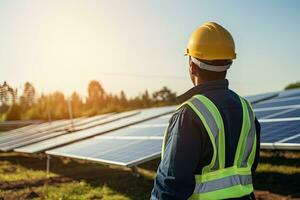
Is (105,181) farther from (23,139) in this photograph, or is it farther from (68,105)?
(68,105)

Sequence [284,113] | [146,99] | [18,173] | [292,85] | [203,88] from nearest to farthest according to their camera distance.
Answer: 1. [203,88]
2. [284,113]
3. [18,173]
4. [292,85]
5. [146,99]

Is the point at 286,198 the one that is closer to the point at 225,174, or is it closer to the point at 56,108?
the point at 225,174

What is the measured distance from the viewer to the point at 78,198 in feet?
35.1

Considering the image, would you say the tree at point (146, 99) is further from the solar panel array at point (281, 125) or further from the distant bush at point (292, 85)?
the solar panel array at point (281, 125)

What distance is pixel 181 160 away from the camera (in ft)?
9.61

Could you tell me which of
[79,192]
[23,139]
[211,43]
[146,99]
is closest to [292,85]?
[146,99]

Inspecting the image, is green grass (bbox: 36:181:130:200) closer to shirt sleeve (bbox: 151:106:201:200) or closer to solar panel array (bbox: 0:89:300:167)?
solar panel array (bbox: 0:89:300:167)

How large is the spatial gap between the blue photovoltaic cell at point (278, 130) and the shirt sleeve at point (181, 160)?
7004 mm

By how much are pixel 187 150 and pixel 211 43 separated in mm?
863

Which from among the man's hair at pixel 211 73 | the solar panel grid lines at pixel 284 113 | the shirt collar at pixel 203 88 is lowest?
the solar panel grid lines at pixel 284 113

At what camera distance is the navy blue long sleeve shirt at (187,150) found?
294 cm

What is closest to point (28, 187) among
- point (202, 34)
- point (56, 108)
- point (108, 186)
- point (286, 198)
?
point (108, 186)

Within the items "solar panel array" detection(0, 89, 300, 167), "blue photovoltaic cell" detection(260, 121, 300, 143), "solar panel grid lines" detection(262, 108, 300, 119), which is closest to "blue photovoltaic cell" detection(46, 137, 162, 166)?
"solar panel array" detection(0, 89, 300, 167)

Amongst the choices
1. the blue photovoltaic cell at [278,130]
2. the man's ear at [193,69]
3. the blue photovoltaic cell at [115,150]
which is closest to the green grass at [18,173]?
the blue photovoltaic cell at [115,150]
